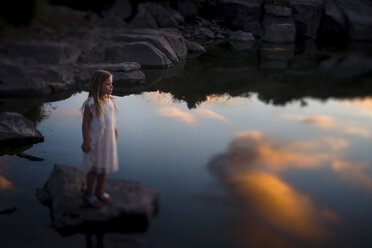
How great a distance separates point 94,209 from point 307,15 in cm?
2339

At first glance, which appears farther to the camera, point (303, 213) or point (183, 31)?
point (183, 31)

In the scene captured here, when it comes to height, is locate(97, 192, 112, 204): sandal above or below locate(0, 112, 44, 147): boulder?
above

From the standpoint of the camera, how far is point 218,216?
439 centimetres

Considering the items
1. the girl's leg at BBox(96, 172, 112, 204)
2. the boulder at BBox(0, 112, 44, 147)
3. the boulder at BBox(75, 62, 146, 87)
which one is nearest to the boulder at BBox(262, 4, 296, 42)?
the boulder at BBox(75, 62, 146, 87)

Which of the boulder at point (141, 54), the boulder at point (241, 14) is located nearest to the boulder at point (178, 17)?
the boulder at point (241, 14)

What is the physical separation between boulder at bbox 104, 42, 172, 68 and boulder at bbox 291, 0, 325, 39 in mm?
14311

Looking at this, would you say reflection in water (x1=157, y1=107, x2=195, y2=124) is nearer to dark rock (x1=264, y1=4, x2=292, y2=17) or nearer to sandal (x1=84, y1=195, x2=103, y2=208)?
sandal (x1=84, y1=195, x2=103, y2=208)

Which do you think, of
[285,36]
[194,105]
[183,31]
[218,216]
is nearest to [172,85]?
[194,105]

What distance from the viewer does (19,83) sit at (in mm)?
8531

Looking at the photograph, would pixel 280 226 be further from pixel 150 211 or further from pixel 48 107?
pixel 48 107

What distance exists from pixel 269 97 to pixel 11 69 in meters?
6.01

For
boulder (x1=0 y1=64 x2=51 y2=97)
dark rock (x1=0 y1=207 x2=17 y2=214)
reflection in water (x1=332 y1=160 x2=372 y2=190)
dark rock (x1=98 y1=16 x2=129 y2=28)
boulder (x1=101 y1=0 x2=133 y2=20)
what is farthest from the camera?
boulder (x1=0 y1=64 x2=51 y2=97)

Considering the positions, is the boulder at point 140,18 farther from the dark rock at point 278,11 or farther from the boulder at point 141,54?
the dark rock at point 278,11

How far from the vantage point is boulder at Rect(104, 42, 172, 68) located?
473 inches
